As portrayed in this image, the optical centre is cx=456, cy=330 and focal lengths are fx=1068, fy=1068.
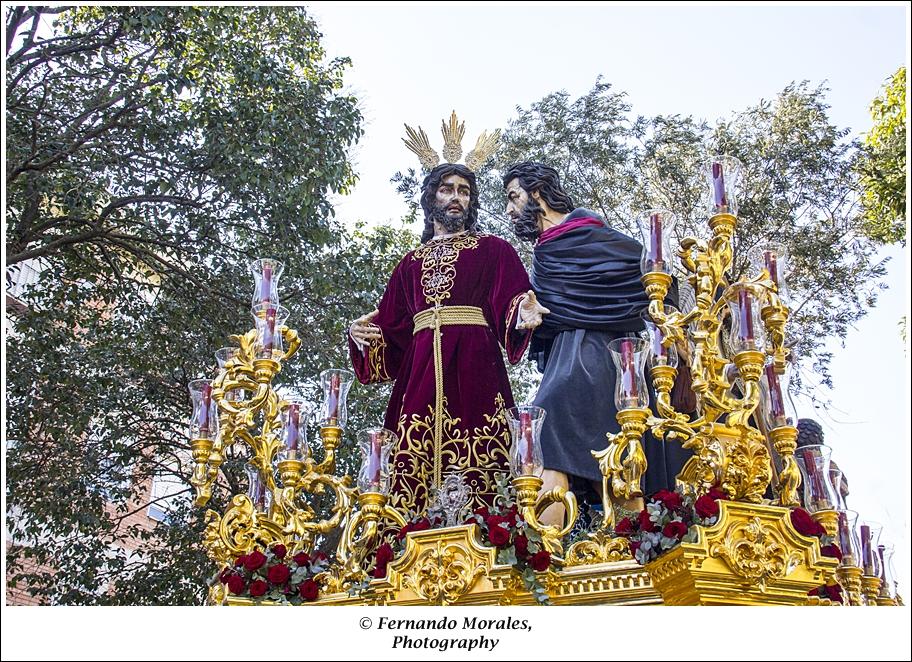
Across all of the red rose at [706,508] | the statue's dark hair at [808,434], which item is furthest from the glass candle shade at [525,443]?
the statue's dark hair at [808,434]

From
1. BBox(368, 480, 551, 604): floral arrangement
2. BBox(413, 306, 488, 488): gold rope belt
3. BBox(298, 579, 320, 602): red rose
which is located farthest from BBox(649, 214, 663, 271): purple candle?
BBox(298, 579, 320, 602): red rose

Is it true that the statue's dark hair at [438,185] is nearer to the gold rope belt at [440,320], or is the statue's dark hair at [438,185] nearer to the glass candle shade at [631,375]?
the gold rope belt at [440,320]

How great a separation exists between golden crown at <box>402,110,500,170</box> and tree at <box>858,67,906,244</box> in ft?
9.88

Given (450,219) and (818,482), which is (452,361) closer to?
(450,219)

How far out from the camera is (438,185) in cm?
714

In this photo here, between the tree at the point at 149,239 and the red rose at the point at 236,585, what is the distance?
4232mm

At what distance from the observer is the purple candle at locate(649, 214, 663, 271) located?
5023mm

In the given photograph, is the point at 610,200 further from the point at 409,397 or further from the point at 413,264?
the point at 409,397

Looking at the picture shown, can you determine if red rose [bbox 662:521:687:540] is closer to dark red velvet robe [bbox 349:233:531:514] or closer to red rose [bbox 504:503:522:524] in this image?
red rose [bbox 504:503:522:524]

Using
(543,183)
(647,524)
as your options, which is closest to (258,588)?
(647,524)

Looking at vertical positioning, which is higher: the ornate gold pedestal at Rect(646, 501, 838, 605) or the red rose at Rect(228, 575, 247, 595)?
the ornate gold pedestal at Rect(646, 501, 838, 605)

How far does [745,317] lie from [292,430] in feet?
8.38

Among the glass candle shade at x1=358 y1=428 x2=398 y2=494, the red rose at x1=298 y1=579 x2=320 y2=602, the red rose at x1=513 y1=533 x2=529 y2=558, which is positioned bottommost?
the red rose at x1=298 y1=579 x2=320 y2=602

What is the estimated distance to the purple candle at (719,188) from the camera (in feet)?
17.0
